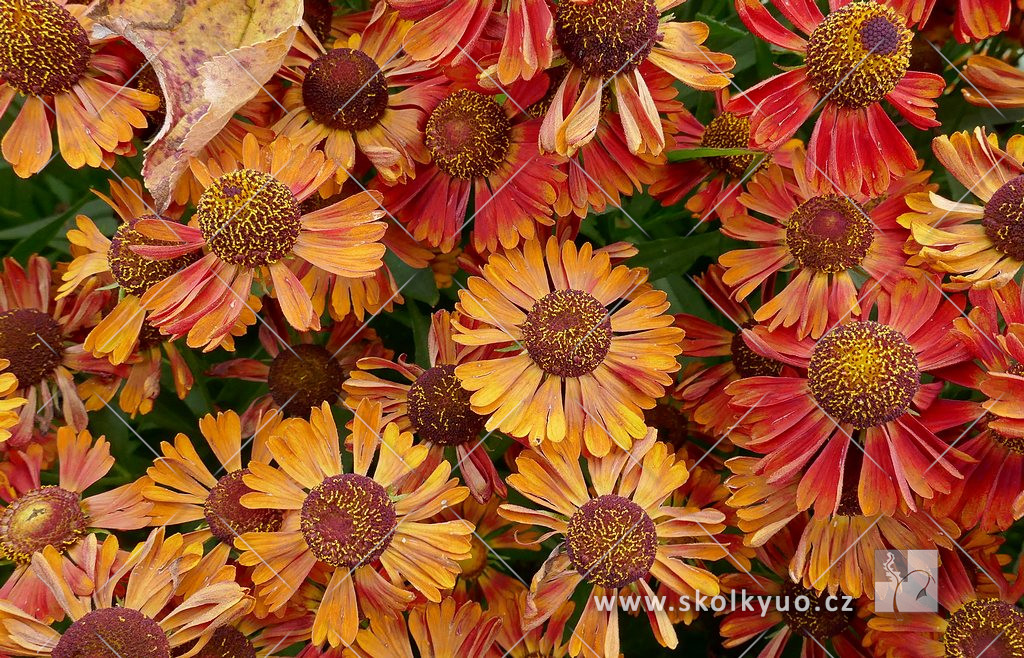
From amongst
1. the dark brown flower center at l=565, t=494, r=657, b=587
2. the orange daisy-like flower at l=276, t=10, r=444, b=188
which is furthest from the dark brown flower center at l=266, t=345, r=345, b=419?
the dark brown flower center at l=565, t=494, r=657, b=587

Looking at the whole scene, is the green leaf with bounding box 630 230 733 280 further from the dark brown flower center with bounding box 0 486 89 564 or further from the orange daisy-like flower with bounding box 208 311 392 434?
the dark brown flower center with bounding box 0 486 89 564

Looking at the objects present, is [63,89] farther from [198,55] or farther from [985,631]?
[985,631]

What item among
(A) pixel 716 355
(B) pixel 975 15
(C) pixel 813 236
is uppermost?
(B) pixel 975 15

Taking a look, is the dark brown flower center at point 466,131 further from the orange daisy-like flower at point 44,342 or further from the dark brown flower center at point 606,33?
the orange daisy-like flower at point 44,342

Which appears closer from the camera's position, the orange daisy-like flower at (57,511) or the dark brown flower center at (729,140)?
the orange daisy-like flower at (57,511)

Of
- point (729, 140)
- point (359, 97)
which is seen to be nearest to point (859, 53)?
point (729, 140)

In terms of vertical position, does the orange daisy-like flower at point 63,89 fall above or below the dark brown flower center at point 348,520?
above

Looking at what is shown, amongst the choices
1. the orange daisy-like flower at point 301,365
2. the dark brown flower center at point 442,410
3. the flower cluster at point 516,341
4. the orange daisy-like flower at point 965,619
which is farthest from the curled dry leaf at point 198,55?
the orange daisy-like flower at point 965,619
